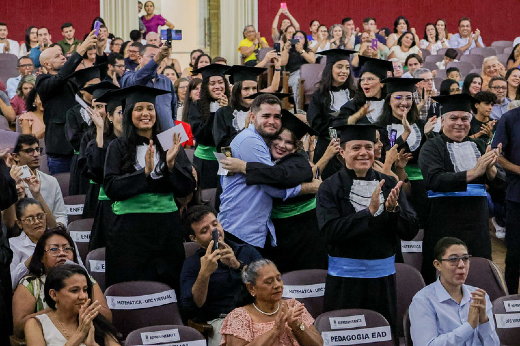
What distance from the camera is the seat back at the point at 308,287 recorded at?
5371 mm

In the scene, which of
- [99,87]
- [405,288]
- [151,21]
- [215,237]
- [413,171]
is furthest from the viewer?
[151,21]

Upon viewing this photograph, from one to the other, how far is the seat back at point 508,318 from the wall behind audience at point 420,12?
14.0m

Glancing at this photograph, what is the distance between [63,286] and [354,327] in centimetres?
162

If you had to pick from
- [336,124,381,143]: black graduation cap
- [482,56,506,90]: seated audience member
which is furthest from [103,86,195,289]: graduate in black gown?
[482,56,506,90]: seated audience member

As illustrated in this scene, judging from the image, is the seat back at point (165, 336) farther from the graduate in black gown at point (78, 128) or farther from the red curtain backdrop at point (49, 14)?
the red curtain backdrop at point (49, 14)

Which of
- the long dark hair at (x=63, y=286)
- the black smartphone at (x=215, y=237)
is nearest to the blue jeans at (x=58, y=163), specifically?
the black smartphone at (x=215, y=237)

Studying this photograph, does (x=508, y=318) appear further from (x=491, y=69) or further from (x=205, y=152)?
(x=491, y=69)

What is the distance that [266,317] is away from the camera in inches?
183

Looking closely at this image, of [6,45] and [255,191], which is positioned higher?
[6,45]

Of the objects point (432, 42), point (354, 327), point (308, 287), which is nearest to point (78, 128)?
point (308, 287)

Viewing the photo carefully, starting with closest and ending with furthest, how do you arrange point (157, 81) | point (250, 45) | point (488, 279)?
point (488, 279)
point (157, 81)
point (250, 45)

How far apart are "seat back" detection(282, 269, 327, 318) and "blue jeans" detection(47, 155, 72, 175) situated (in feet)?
12.6

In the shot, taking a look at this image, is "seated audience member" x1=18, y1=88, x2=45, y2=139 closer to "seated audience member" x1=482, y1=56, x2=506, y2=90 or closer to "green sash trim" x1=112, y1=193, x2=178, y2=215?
"green sash trim" x1=112, y1=193, x2=178, y2=215

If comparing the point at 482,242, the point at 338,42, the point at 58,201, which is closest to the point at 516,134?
the point at 482,242
